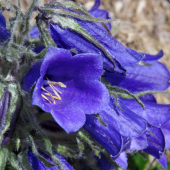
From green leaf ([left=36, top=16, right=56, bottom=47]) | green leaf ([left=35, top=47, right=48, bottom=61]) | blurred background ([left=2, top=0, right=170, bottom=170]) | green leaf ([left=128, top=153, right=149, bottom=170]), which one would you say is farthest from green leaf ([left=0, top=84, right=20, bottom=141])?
blurred background ([left=2, top=0, right=170, bottom=170])

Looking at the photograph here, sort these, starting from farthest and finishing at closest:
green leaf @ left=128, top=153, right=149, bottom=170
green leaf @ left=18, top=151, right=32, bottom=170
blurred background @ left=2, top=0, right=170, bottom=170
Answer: blurred background @ left=2, top=0, right=170, bottom=170, green leaf @ left=128, top=153, right=149, bottom=170, green leaf @ left=18, top=151, right=32, bottom=170

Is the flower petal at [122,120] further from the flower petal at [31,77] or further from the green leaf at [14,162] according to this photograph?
the green leaf at [14,162]

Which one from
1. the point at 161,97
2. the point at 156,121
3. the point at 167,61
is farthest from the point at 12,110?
the point at 167,61

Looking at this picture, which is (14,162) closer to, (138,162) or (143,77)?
(143,77)

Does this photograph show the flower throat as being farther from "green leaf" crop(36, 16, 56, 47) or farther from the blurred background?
the blurred background

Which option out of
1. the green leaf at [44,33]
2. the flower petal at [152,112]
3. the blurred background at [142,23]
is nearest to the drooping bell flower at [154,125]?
the flower petal at [152,112]

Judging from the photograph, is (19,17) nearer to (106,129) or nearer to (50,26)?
(50,26)
